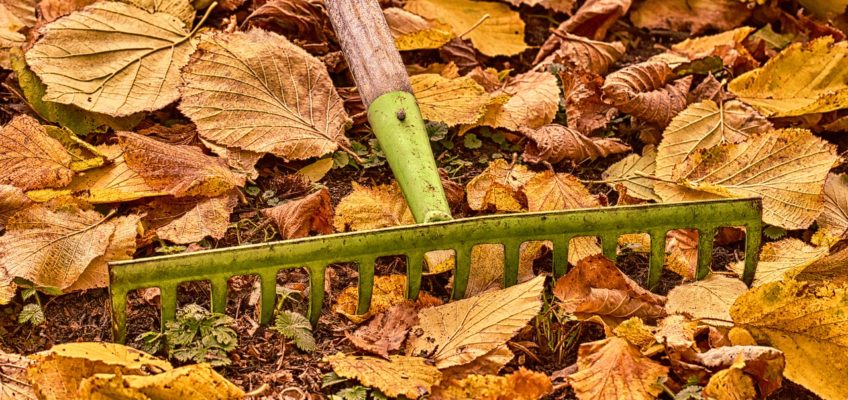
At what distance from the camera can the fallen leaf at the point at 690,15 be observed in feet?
9.91

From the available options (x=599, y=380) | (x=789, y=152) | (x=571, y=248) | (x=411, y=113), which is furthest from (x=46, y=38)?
(x=789, y=152)

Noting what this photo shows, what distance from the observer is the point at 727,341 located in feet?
6.31

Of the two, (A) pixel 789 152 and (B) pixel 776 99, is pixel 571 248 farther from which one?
(B) pixel 776 99

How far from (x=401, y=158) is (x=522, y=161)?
0.42m

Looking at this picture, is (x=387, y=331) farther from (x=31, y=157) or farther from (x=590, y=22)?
(x=590, y=22)

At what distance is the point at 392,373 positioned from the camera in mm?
1815

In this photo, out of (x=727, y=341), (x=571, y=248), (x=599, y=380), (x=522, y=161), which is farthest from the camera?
(x=522, y=161)

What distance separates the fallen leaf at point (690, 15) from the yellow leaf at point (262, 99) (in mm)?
1056

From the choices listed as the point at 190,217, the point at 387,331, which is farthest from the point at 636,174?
the point at 190,217

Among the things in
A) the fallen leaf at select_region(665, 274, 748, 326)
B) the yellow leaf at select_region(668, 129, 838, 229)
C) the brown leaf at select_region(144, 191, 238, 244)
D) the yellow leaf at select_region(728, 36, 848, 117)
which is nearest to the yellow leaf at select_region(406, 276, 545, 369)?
the fallen leaf at select_region(665, 274, 748, 326)

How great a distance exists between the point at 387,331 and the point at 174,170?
613mm

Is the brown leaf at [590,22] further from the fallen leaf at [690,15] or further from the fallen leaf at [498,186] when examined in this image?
the fallen leaf at [498,186]

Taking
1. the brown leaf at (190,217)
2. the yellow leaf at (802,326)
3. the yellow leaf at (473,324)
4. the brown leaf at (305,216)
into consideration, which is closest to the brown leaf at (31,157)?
the brown leaf at (190,217)

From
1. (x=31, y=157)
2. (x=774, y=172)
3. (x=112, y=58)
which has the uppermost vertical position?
(x=112, y=58)
